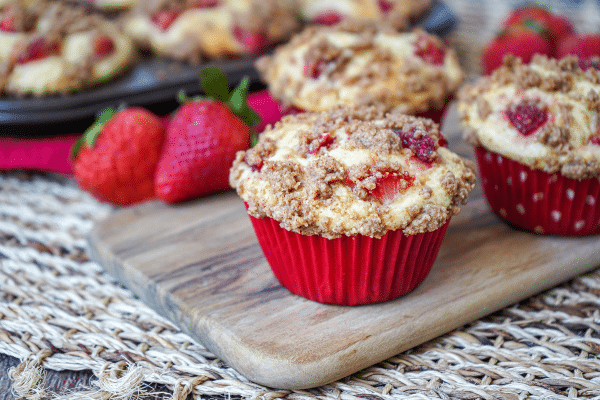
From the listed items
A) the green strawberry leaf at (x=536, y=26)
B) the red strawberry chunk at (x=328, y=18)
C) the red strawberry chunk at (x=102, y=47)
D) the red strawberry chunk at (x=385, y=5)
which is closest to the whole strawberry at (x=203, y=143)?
the red strawberry chunk at (x=102, y=47)

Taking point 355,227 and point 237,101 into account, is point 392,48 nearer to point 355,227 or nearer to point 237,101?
point 237,101

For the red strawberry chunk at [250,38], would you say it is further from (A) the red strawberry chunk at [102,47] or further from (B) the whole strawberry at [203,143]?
(B) the whole strawberry at [203,143]

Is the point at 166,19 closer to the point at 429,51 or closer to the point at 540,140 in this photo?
the point at 429,51

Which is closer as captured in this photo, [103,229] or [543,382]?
[543,382]

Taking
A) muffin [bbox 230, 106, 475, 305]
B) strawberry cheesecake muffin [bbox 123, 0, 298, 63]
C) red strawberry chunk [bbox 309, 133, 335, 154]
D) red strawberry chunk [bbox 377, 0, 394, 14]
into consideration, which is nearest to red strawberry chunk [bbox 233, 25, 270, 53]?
strawberry cheesecake muffin [bbox 123, 0, 298, 63]

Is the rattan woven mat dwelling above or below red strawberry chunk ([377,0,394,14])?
below

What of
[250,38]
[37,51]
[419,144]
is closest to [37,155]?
[37,51]

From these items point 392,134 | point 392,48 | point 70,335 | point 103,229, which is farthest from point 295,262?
point 392,48

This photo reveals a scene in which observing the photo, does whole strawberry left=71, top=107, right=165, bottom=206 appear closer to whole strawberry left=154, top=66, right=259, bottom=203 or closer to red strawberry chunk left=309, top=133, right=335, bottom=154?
whole strawberry left=154, top=66, right=259, bottom=203
